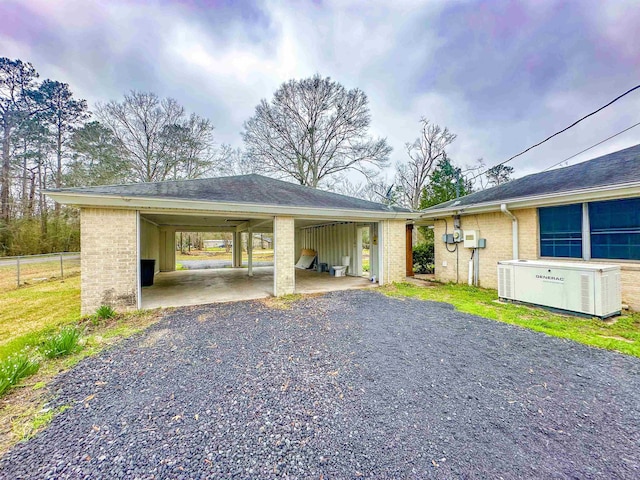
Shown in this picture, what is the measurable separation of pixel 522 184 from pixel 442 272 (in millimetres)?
3778

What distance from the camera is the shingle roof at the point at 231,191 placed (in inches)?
222

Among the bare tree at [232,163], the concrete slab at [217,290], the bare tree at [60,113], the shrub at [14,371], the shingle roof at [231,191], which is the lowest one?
the concrete slab at [217,290]

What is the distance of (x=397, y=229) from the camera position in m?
8.85

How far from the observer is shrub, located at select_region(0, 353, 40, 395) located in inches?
104

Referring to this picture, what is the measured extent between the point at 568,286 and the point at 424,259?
22.0 feet

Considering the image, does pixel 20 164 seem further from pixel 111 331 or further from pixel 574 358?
pixel 574 358

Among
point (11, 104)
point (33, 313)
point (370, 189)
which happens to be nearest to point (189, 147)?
point (11, 104)

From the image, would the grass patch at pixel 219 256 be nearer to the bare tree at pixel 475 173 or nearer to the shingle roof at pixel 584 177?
the shingle roof at pixel 584 177

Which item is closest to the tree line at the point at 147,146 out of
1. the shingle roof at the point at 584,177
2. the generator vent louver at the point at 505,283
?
the shingle roof at the point at 584,177

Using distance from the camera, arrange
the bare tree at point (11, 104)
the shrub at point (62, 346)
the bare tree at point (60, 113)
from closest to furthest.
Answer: the shrub at point (62, 346) < the bare tree at point (11, 104) < the bare tree at point (60, 113)

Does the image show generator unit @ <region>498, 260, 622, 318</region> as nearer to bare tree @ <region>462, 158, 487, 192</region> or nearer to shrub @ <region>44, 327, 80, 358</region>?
shrub @ <region>44, 327, 80, 358</region>

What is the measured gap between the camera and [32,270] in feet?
39.2

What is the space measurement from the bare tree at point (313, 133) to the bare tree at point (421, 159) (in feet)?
15.4

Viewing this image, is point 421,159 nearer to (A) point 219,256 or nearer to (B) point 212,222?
(B) point 212,222
